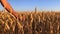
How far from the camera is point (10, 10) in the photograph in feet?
10.7

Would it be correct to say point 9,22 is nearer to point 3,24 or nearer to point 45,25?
point 3,24

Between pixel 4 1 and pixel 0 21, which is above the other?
pixel 4 1

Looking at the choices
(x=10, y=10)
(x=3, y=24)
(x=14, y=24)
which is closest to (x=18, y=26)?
(x=14, y=24)

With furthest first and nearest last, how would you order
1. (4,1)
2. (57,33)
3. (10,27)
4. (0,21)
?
(4,1) < (0,21) < (10,27) < (57,33)

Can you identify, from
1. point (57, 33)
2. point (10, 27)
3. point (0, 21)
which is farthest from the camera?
point (0, 21)

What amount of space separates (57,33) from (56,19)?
0.39 metres

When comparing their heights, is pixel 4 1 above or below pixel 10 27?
above

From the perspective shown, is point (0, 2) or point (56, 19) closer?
point (56, 19)

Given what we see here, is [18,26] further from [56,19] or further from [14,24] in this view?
[56,19]

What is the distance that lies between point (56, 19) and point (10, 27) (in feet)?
2.18

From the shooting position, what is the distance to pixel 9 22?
2.80m

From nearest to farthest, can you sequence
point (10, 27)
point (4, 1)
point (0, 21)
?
1. point (10, 27)
2. point (0, 21)
3. point (4, 1)

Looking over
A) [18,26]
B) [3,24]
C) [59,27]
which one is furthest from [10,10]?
[59,27]

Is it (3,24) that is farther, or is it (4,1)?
(4,1)
